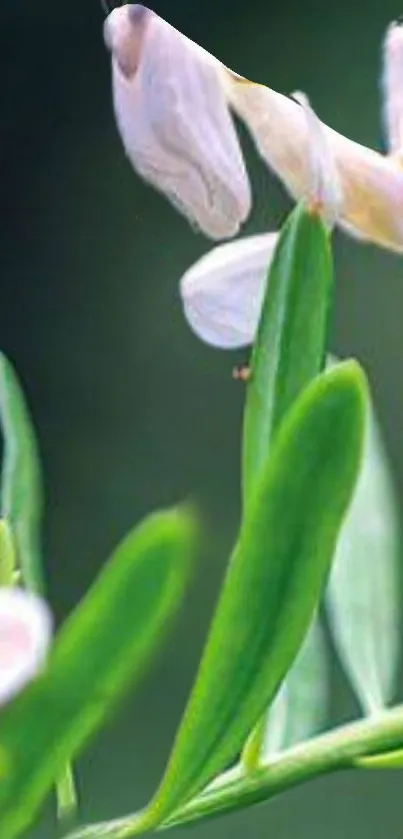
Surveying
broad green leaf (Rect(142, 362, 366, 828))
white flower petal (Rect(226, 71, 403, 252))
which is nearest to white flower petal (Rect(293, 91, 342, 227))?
white flower petal (Rect(226, 71, 403, 252))

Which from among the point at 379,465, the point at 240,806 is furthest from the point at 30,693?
the point at 379,465

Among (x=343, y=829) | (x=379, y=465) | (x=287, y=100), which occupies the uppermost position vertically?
(x=287, y=100)

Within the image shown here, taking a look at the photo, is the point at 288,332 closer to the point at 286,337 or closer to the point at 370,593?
the point at 286,337

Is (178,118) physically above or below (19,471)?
above

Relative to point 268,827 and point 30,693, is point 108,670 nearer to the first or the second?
point 30,693

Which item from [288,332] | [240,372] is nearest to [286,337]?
[288,332]

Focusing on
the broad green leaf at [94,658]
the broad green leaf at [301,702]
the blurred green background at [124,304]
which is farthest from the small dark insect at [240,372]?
the broad green leaf at [94,658]

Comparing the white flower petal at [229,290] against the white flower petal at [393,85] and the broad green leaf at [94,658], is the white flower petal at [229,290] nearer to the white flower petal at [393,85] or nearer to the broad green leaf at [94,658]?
the white flower petal at [393,85]
